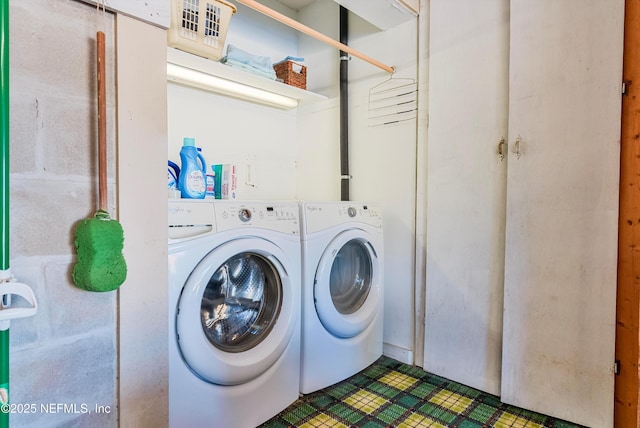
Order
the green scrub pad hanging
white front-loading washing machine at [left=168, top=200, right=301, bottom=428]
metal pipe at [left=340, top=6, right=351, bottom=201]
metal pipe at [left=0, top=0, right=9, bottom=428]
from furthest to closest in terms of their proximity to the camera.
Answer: metal pipe at [left=340, top=6, right=351, bottom=201]
white front-loading washing machine at [left=168, top=200, right=301, bottom=428]
the green scrub pad hanging
metal pipe at [left=0, top=0, right=9, bottom=428]

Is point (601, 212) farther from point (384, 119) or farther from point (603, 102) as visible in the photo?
point (384, 119)

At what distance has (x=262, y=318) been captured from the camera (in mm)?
1562

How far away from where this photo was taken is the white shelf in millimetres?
1707

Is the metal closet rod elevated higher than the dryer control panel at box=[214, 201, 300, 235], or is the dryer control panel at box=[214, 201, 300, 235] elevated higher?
the metal closet rod

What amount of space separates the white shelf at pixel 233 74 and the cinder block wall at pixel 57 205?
30.8 inches

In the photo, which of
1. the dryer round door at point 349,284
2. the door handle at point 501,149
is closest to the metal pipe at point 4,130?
the dryer round door at point 349,284

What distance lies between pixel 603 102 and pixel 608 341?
1002 mm

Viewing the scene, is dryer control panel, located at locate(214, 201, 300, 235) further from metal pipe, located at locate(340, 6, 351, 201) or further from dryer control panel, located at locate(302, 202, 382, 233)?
metal pipe, located at locate(340, 6, 351, 201)

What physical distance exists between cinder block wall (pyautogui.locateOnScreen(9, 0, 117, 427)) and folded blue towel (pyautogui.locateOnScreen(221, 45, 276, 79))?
3.31 feet

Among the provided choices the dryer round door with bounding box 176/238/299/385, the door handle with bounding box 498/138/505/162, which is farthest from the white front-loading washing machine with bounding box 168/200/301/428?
the door handle with bounding box 498/138/505/162

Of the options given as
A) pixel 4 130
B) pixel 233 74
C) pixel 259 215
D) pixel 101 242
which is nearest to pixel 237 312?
pixel 259 215

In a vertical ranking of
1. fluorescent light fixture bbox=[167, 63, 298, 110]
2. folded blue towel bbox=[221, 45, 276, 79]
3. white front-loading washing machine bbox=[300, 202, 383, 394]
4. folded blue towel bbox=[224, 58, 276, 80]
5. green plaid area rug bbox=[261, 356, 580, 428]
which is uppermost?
folded blue towel bbox=[221, 45, 276, 79]

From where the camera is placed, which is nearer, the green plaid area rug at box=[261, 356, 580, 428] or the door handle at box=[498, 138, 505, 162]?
the green plaid area rug at box=[261, 356, 580, 428]

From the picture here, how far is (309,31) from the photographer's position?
1.73 meters
